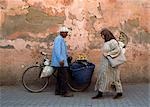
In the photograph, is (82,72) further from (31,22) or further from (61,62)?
(31,22)

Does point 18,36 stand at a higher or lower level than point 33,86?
higher

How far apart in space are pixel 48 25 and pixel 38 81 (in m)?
1.58

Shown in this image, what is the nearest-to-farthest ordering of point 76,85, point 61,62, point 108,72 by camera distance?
point 108,72, point 61,62, point 76,85

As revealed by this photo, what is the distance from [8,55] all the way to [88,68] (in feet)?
7.85

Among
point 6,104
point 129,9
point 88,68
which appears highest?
point 129,9

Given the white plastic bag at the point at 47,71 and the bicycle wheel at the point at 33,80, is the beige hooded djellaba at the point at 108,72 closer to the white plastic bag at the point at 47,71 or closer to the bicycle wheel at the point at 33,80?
the white plastic bag at the point at 47,71

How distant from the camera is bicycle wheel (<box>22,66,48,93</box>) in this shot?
36.6 ft

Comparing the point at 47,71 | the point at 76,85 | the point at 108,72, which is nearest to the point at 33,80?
the point at 47,71

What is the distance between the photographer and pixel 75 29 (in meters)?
11.6

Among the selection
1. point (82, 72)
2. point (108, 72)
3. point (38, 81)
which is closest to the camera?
point (108, 72)

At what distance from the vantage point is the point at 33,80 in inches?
453

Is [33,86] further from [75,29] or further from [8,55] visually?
[75,29]

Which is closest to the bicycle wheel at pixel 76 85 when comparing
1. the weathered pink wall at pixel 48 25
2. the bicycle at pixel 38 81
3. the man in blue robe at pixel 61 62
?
the bicycle at pixel 38 81

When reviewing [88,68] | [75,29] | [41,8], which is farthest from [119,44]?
[41,8]
